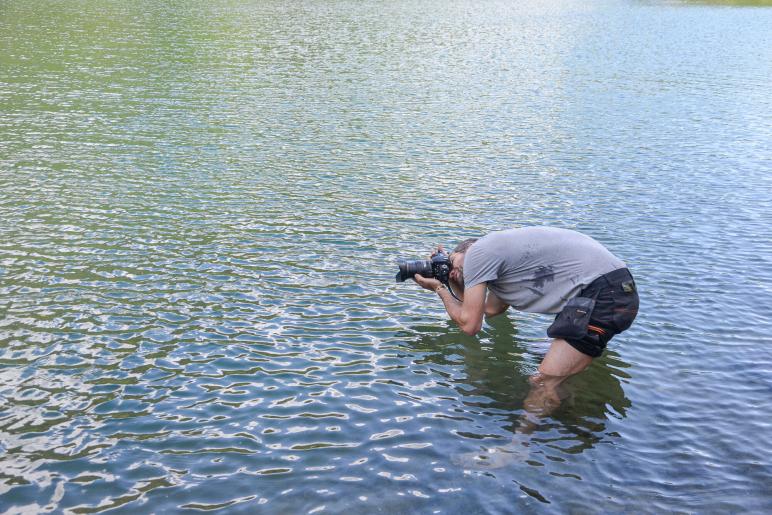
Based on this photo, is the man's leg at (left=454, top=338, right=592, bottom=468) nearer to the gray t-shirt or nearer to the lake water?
the lake water

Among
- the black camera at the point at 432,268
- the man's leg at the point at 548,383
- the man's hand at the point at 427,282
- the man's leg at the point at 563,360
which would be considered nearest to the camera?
the man's leg at the point at 548,383

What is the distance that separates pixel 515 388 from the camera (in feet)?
28.9

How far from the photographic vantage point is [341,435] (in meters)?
7.81

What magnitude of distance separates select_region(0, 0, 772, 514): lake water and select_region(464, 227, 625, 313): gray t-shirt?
4.15 feet

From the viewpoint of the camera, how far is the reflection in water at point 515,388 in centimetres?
780

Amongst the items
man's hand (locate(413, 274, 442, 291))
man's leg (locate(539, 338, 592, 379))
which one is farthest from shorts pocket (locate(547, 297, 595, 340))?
man's hand (locate(413, 274, 442, 291))

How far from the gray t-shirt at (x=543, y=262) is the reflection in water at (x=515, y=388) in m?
1.08

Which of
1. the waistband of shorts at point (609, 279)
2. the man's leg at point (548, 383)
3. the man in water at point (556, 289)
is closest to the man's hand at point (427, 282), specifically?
the man in water at point (556, 289)

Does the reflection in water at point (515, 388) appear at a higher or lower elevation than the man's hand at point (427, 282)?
lower

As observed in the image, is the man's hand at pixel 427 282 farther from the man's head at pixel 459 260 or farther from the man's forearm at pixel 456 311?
the man's head at pixel 459 260

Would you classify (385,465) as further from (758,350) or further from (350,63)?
(350,63)

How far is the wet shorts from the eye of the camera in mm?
8008

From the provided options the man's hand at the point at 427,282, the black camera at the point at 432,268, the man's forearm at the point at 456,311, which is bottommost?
the man's forearm at the point at 456,311

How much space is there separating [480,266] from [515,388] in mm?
1558
